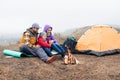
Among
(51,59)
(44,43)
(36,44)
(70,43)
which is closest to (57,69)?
(51,59)

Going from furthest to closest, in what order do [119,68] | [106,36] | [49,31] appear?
[106,36]
[49,31]
[119,68]

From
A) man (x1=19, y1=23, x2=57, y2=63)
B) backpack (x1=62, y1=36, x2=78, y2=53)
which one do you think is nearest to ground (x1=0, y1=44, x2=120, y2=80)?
man (x1=19, y1=23, x2=57, y2=63)

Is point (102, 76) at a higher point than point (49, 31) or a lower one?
lower

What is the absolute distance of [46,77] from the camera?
10789mm

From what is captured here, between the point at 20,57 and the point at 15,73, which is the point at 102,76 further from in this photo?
the point at 20,57

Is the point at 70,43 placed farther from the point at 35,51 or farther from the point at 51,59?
the point at 51,59

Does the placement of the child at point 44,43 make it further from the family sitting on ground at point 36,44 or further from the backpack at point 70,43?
the backpack at point 70,43

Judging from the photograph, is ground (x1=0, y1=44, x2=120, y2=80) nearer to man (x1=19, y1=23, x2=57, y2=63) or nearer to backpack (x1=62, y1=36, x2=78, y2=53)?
man (x1=19, y1=23, x2=57, y2=63)

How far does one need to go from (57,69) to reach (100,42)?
3667 millimetres

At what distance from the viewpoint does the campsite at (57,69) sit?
35.1ft

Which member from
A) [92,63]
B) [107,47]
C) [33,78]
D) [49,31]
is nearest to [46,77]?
[33,78]

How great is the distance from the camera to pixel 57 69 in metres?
11.7

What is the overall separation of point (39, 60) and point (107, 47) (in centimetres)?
351

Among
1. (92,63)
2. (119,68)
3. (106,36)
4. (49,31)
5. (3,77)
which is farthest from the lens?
(106,36)
